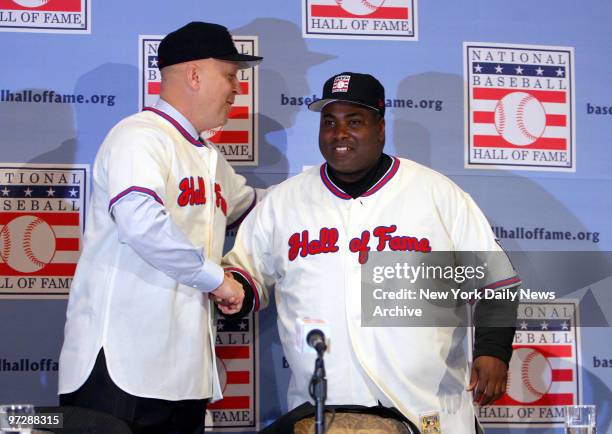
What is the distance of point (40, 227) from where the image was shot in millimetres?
3459

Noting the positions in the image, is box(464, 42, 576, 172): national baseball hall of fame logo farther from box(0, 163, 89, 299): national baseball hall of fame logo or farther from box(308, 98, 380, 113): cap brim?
box(0, 163, 89, 299): national baseball hall of fame logo

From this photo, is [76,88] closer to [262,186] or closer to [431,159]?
[262,186]

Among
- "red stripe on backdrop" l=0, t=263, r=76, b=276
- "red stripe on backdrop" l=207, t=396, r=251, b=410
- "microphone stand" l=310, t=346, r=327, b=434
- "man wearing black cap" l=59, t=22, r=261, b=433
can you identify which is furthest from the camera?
"red stripe on backdrop" l=207, t=396, r=251, b=410

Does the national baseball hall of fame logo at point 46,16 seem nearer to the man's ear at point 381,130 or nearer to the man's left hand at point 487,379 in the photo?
the man's ear at point 381,130

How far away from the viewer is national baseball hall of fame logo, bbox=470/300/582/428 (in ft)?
12.0

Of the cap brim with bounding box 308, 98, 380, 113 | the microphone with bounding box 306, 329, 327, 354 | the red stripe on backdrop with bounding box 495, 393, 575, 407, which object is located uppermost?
the cap brim with bounding box 308, 98, 380, 113

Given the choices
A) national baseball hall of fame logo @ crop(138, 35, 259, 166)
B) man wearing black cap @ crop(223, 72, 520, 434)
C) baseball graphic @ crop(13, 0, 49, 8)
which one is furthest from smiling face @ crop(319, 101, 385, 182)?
baseball graphic @ crop(13, 0, 49, 8)

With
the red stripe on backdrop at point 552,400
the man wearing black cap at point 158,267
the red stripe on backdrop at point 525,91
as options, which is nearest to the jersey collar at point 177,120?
the man wearing black cap at point 158,267

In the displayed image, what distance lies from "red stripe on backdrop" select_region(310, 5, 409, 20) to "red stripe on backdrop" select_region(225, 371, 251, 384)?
4.99 feet

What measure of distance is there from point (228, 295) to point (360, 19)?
1.45m

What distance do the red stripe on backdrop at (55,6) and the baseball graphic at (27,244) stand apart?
2.80 ft

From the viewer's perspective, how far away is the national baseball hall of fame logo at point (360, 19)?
3.65 metres

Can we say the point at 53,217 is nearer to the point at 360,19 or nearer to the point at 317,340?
the point at 360,19

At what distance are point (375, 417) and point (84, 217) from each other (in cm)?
151
